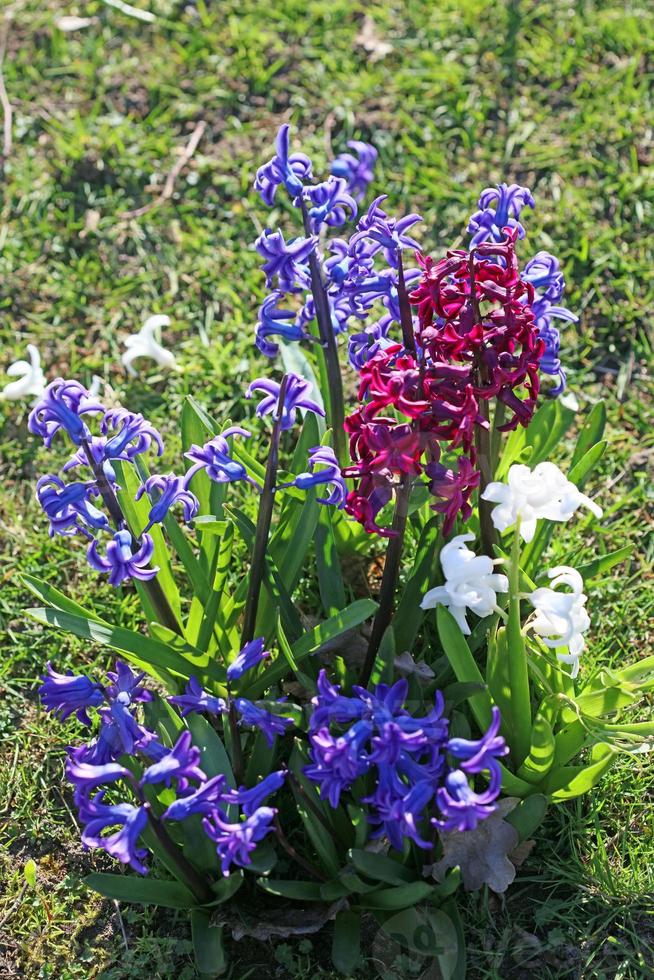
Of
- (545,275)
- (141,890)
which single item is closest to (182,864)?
(141,890)

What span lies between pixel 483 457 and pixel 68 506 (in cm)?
95

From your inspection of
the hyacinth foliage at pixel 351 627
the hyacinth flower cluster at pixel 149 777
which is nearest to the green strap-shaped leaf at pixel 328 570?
the hyacinth foliage at pixel 351 627

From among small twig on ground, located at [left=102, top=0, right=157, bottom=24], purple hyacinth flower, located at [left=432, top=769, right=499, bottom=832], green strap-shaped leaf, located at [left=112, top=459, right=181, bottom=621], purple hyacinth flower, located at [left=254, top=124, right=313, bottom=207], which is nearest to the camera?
purple hyacinth flower, located at [left=432, top=769, right=499, bottom=832]

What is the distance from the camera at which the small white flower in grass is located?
223 cm

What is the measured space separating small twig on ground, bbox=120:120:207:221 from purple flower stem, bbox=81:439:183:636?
2.10 m

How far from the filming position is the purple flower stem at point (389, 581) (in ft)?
7.64

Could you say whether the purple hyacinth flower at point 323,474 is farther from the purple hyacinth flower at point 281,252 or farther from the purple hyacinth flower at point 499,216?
the purple hyacinth flower at point 499,216

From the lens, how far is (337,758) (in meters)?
2.04

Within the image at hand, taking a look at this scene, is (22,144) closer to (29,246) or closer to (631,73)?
(29,246)

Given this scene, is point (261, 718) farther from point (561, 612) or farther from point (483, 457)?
point (483, 457)

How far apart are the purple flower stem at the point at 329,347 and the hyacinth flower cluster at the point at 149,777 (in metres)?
0.71

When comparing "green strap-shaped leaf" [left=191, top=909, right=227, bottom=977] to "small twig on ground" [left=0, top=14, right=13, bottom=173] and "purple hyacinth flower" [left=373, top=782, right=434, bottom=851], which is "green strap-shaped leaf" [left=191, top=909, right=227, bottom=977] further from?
"small twig on ground" [left=0, top=14, right=13, bottom=173]

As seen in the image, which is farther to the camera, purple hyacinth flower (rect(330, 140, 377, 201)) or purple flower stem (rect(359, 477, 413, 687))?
purple hyacinth flower (rect(330, 140, 377, 201))

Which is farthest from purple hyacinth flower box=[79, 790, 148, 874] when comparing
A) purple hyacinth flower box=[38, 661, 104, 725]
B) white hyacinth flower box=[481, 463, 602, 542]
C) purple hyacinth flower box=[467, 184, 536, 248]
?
purple hyacinth flower box=[467, 184, 536, 248]
